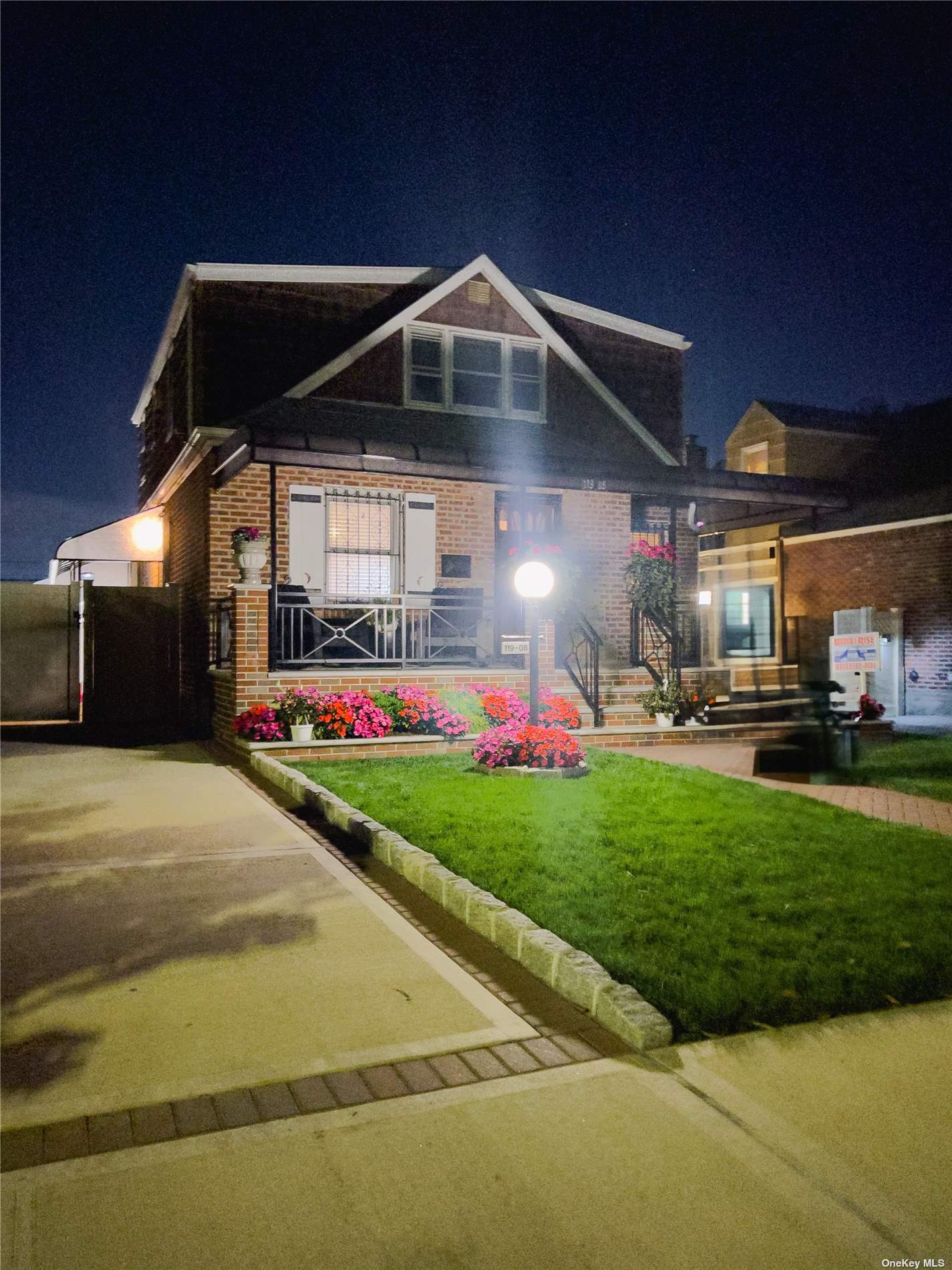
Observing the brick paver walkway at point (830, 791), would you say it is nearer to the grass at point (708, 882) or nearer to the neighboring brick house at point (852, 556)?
the grass at point (708, 882)

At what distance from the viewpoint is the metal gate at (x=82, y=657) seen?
14.8 m

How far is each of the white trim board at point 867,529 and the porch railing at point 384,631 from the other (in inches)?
351

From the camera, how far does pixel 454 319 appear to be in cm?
1482

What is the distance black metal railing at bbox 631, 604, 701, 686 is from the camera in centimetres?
1345

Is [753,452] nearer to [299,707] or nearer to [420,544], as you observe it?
[420,544]

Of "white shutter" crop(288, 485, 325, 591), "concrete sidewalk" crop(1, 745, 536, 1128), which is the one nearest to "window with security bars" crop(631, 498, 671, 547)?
"white shutter" crop(288, 485, 325, 591)

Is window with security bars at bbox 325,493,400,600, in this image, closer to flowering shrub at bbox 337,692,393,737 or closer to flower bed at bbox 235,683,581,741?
flower bed at bbox 235,683,581,741

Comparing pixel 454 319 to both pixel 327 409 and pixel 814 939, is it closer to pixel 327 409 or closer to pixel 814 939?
pixel 327 409

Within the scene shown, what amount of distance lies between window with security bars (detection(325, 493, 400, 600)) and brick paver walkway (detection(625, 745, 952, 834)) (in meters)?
4.62

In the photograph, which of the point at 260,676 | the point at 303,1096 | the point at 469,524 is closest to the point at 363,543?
the point at 469,524

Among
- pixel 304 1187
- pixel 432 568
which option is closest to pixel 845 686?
pixel 432 568

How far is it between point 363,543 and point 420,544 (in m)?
0.85

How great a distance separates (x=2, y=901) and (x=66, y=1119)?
2.67m

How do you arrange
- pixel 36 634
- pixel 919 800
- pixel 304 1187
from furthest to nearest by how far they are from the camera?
pixel 36 634 → pixel 919 800 → pixel 304 1187
